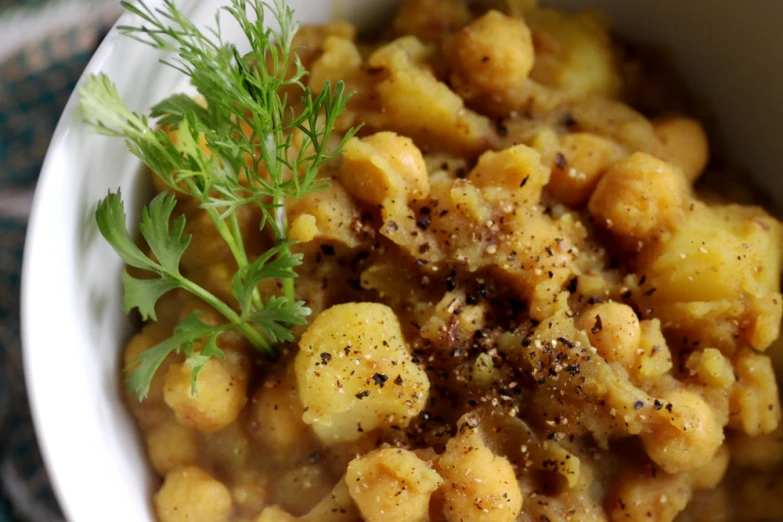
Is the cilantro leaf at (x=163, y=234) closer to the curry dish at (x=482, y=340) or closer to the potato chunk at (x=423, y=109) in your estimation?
the curry dish at (x=482, y=340)

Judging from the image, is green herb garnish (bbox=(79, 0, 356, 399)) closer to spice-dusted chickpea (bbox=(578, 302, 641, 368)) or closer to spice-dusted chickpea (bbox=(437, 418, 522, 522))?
spice-dusted chickpea (bbox=(437, 418, 522, 522))

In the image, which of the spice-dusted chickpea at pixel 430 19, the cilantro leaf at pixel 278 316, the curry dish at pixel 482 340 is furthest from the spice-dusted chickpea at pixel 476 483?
the spice-dusted chickpea at pixel 430 19

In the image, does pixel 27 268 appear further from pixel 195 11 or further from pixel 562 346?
pixel 562 346

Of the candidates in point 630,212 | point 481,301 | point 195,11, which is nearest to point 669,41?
point 630,212

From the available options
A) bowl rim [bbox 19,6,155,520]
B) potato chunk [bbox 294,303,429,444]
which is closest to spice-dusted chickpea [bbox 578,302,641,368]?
potato chunk [bbox 294,303,429,444]

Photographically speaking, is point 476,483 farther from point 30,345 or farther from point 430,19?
point 430,19
